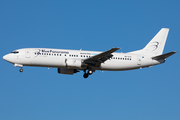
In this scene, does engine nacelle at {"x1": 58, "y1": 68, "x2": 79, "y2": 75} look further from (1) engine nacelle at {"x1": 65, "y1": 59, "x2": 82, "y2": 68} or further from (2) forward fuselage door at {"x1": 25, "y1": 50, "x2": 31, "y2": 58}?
(2) forward fuselage door at {"x1": 25, "y1": 50, "x2": 31, "y2": 58}

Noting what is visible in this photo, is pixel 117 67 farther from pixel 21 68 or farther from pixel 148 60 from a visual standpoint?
pixel 21 68

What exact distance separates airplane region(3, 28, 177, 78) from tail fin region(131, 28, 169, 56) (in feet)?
1.83

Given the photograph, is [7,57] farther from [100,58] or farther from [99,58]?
[100,58]

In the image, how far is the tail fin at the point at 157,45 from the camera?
53.3 meters

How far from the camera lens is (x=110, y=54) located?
156 feet

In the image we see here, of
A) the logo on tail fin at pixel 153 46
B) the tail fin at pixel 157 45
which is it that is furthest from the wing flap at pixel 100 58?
the logo on tail fin at pixel 153 46

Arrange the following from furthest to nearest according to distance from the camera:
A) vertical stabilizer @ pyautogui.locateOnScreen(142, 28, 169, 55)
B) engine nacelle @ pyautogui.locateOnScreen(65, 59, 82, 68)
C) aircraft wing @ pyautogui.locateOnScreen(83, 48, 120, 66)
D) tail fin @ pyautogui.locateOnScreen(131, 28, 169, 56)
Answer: vertical stabilizer @ pyautogui.locateOnScreen(142, 28, 169, 55) < tail fin @ pyautogui.locateOnScreen(131, 28, 169, 56) < engine nacelle @ pyautogui.locateOnScreen(65, 59, 82, 68) < aircraft wing @ pyautogui.locateOnScreen(83, 48, 120, 66)

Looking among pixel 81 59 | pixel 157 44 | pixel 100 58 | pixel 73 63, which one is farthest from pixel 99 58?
pixel 157 44

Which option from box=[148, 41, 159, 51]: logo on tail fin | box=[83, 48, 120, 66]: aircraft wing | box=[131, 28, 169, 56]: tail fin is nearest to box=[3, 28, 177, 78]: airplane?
box=[83, 48, 120, 66]: aircraft wing

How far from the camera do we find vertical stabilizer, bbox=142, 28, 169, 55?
53.5 m

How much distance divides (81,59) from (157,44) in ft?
45.5

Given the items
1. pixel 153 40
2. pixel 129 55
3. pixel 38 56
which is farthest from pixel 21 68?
pixel 153 40

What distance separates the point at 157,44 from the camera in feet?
178

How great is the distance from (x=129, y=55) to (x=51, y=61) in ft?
41.1
